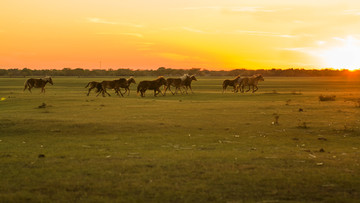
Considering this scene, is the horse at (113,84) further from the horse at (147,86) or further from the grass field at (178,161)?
the grass field at (178,161)

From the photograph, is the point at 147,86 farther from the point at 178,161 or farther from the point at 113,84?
the point at 178,161

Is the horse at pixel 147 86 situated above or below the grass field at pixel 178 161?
above

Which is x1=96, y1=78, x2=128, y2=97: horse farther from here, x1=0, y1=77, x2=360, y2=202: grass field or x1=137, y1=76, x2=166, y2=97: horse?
x1=0, y1=77, x2=360, y2=202: grass field

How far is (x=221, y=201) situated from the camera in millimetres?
7914

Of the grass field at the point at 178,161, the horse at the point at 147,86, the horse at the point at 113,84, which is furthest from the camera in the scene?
the horse at the point at 113,84

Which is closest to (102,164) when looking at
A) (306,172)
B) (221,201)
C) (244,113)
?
(221,201)

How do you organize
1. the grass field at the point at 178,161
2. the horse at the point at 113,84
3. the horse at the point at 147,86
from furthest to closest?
1. the horse at the point at 113,84
2. the horse at the point at 147,86
3. the grass field at the point at 178,161

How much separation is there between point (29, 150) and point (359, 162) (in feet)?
30.6

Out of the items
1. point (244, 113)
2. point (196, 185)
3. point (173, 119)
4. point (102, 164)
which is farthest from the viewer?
point (244, 113)

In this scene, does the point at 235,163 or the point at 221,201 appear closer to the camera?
the point at 221,201

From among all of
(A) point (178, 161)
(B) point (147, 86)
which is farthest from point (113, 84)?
(A) point (178, 161)

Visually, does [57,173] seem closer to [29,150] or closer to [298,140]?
[29,150]

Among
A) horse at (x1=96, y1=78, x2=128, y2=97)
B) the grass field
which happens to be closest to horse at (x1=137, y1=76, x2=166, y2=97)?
horse at (x1=96, y1=78, x2=128, y2=97)

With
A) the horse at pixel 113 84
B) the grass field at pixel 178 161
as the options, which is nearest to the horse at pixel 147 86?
the horse at pixel 113 84
